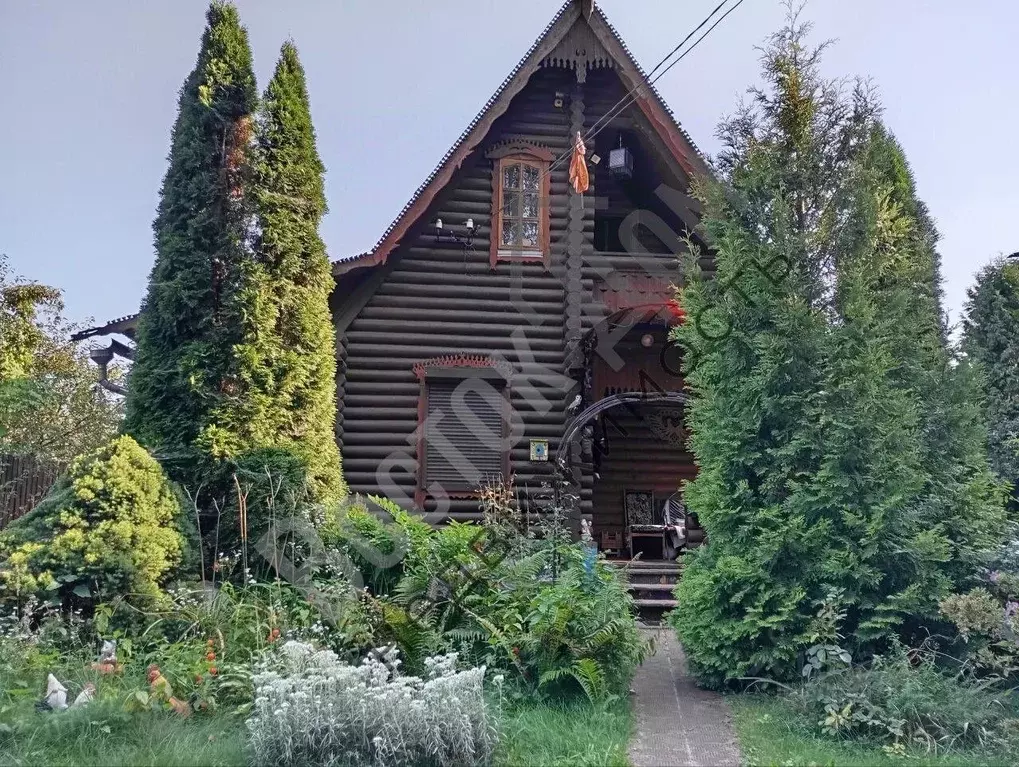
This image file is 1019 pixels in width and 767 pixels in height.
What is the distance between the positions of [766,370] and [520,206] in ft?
21.7

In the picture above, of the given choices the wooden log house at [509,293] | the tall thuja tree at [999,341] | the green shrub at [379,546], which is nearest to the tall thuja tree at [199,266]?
the green shrub at [379,546]

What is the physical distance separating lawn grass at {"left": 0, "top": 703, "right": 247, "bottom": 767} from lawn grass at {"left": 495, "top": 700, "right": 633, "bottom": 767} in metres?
1.54

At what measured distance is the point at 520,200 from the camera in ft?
Result: 40.0

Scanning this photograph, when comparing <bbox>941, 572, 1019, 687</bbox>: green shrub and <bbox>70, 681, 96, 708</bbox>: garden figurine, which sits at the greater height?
<bbox>941, 572, 1019, 687</bbox>: green shrub

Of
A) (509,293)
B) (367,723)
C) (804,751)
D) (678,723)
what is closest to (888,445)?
(804,751)

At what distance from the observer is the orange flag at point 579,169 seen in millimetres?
11398

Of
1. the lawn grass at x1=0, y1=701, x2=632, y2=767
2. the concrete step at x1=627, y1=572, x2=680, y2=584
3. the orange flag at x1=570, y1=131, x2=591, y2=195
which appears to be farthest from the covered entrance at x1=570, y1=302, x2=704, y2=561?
the lawn grass at x1=0, y1=701, x2=632, y2=767

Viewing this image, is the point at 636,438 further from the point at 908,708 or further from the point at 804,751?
the point at 804,751

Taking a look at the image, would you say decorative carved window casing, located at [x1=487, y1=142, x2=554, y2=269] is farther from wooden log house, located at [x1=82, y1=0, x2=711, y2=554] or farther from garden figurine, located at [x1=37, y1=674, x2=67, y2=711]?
garden figurine, located at [x1=37, y1=674, x2=67, y2=711]

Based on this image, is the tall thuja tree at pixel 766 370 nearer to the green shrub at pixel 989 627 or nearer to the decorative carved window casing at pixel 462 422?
the green shrub at pixel 989 627

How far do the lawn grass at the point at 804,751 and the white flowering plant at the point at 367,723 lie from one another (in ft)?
5.58

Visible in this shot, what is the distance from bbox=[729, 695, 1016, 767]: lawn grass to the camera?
15.2 feet

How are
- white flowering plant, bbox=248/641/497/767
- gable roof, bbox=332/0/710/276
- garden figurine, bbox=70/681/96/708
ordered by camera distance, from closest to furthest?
white flowering plant, bbox=248/641/497/767
garden figurine, bbox=70/681/96/708
gable roof, bbox=332/0/710/276

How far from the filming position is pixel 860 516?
597cm
